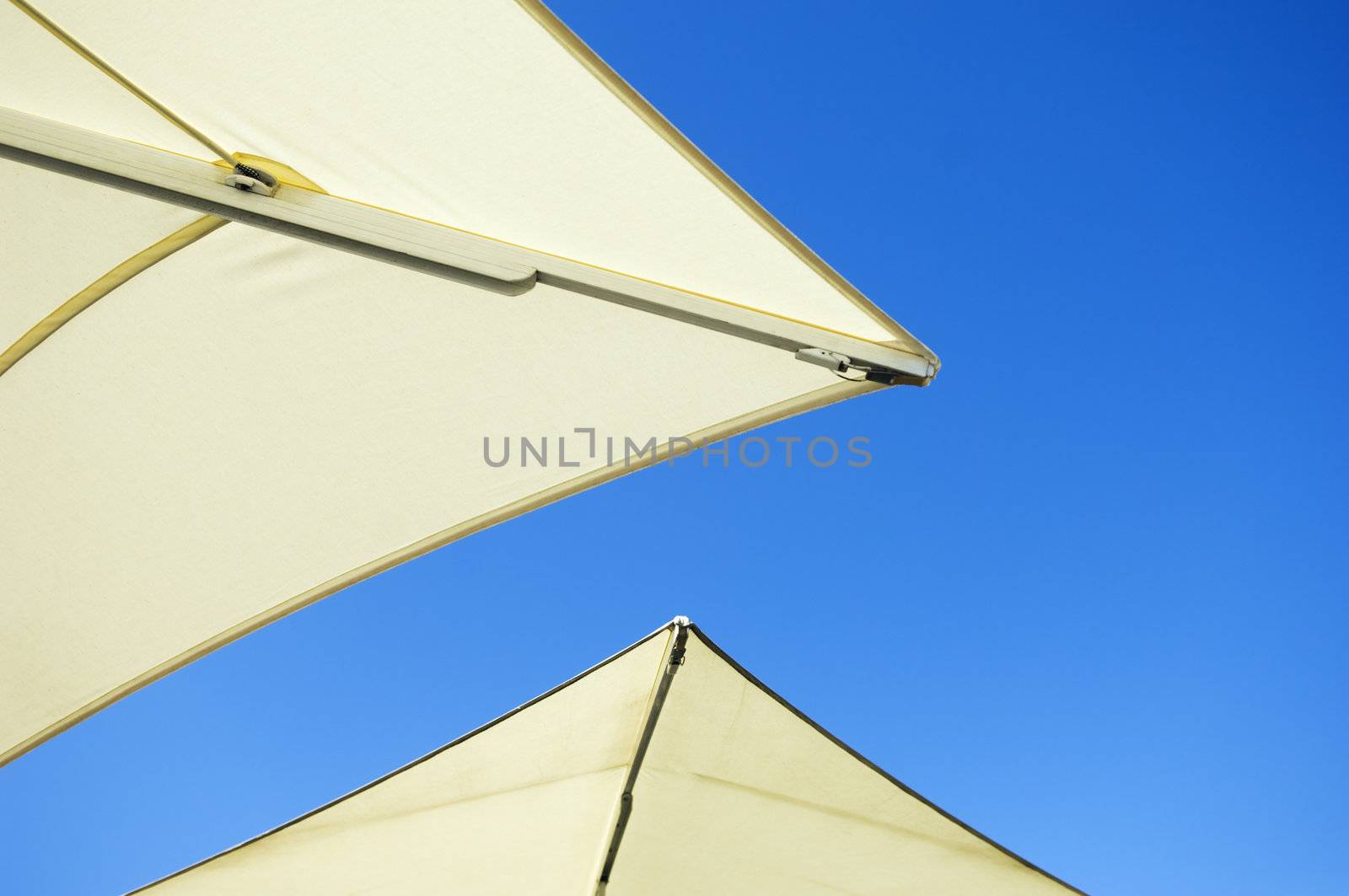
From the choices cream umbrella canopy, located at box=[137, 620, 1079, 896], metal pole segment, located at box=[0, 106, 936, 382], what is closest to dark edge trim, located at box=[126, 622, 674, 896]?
cream umbrella canopy, located at box=[137, 620, 1079, 896]

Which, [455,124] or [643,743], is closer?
[455,124]

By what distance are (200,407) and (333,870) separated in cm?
175

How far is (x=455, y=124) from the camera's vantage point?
221 centimetres

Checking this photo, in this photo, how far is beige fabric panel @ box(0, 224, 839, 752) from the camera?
8.05 feet

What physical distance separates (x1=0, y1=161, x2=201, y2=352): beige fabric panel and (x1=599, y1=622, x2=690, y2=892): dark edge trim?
6.19ft

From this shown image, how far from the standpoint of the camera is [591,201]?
216 cm

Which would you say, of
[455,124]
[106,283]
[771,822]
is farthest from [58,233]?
[771,822]

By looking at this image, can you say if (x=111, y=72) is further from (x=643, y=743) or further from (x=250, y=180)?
(x=643, y=743)

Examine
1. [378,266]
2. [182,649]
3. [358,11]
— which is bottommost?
[182,649]

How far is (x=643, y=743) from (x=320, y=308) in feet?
6.06

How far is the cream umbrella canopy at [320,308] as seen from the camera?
2.10 m

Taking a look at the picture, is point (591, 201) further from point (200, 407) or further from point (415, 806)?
point (415, 806)

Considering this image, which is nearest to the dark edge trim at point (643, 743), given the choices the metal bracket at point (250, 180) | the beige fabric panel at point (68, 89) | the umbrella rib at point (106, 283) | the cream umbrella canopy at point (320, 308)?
the cream umbrella canopy at point (320, 308)

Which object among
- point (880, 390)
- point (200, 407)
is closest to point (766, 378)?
point (880, 390)
